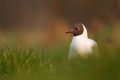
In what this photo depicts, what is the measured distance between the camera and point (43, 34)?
19.9 m

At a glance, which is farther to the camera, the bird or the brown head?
the brown head

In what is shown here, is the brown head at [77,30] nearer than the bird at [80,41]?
No

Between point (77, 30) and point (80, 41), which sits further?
point (77, 30)

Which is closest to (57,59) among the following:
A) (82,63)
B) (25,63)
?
(25,63)

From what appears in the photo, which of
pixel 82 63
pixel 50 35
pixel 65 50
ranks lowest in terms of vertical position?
pixel 50 35

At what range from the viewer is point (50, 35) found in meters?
20.5

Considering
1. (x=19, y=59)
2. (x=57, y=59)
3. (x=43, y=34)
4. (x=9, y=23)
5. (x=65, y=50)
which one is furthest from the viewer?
(x=9, y=23)

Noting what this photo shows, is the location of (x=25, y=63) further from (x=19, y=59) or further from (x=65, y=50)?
(x=65, y=50)

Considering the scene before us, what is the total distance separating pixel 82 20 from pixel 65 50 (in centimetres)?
1200

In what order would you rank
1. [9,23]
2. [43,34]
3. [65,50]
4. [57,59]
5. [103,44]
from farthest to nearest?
[9,23] → [43,34] → [65,50] → [57,59] → [103,44]

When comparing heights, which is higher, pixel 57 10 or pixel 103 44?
pixel 103 44

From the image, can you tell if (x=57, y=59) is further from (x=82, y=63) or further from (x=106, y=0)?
(x=106, y=0)

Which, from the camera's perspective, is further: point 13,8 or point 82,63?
point 13,8

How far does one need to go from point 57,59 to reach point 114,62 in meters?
2.32
